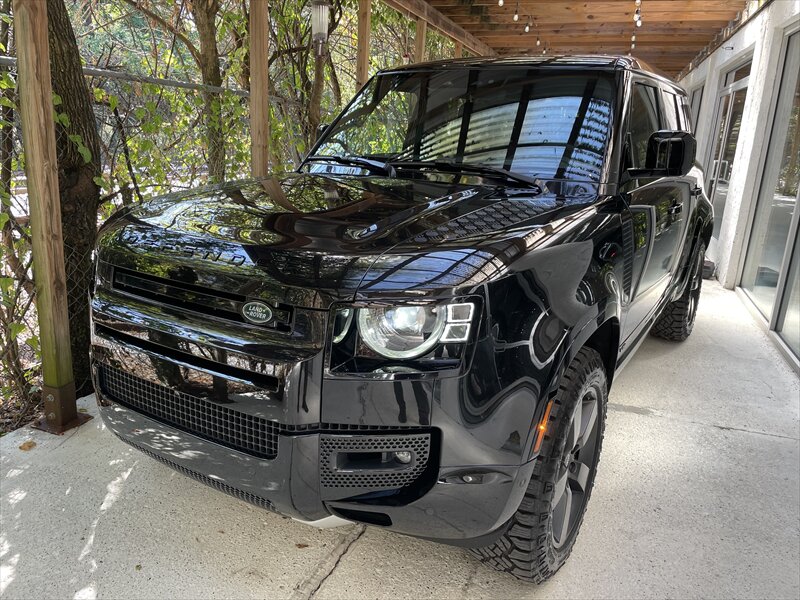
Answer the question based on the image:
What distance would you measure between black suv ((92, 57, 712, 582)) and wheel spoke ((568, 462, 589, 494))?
13 millimetres

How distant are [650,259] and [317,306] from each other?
6.04ft

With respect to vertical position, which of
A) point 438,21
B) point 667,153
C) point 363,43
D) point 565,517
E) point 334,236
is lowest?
point 565,517

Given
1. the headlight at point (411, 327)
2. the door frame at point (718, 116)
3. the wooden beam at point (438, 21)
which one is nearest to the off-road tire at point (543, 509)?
the headlight at point (411, 327)

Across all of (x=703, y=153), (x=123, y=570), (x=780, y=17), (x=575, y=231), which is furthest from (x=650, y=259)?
(x=703, y=153)

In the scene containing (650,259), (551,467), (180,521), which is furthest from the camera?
(650,259)

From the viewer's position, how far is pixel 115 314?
191 centimetres

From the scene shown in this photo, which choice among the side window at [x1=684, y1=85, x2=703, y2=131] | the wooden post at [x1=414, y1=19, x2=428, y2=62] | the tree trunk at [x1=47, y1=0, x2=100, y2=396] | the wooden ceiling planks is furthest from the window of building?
the tree trunk at [x1=47, y1=0, x2=100, y2=396]

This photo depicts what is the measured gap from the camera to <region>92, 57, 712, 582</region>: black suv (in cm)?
154

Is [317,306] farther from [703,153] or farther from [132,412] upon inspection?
[703,153]

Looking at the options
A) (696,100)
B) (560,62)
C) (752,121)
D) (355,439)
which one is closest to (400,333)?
(355,439)

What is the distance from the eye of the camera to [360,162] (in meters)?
2.80

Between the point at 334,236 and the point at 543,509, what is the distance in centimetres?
105

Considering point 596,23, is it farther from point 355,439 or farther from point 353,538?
point 355,439

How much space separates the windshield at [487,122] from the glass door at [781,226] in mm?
3040
